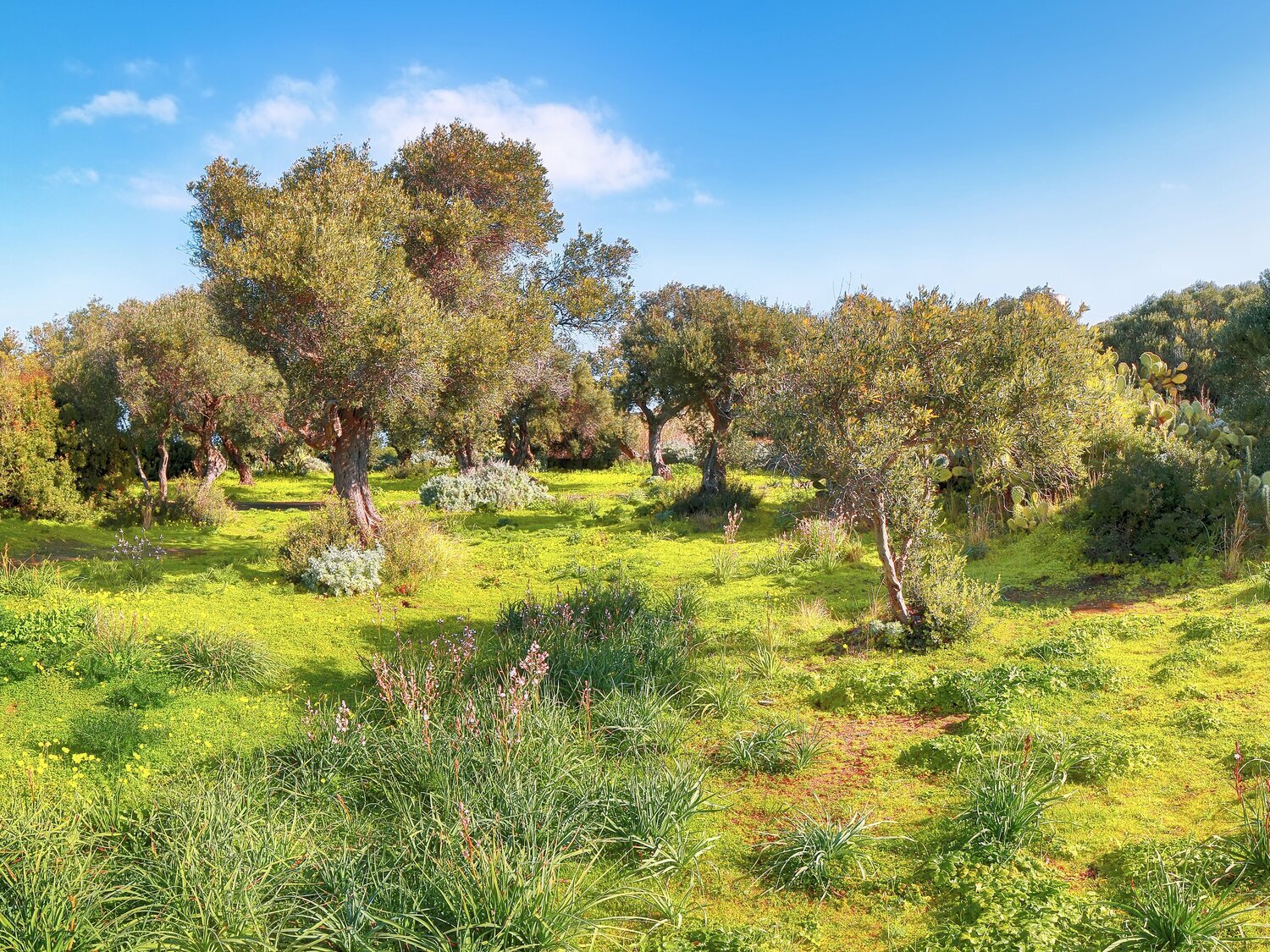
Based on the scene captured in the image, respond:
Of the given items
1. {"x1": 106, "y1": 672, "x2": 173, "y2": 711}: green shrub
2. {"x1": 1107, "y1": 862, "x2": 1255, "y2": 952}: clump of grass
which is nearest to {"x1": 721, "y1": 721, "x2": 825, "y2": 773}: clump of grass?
{"x1": 1107, "y1": 862, "x2": 1255, "y2": 952}: clump of grass

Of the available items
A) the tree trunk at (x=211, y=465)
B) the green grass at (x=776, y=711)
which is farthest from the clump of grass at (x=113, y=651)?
the tree trunk at (x=211, y=465)

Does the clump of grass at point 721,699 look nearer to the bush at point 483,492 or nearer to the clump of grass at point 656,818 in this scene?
the clump of grass at point 656,818

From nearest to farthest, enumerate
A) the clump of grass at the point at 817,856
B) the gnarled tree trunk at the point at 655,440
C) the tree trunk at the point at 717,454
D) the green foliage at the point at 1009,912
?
the green foliage at the point at 1009,912, the clump of grass at the point at 817,856, the tree trunk at the point at 717,454, the gnarled tree trunk at the point at 655,440

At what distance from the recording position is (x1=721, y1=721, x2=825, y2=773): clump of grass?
21.2 feet

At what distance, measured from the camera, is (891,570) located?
9344 millimetres

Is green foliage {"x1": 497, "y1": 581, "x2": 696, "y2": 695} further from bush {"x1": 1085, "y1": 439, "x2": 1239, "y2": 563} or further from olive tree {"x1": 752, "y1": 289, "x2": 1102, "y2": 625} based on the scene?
bush {"x1": 1085, "y1": 439, "x2": 1239, "y2": 563}

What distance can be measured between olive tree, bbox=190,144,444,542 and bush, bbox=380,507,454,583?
2.11 feet

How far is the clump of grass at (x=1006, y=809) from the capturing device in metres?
4.87

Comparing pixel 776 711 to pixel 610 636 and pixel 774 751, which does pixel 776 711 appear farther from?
pixel 610 636

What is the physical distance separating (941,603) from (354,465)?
1186 centimetres

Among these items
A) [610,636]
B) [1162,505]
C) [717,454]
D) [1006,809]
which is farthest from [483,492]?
[1006,809]

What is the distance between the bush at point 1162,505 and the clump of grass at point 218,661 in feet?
41.3

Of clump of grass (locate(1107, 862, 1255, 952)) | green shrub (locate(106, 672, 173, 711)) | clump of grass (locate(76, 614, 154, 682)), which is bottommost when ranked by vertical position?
clump of grass (locate(1107, 862, 1255, 952))

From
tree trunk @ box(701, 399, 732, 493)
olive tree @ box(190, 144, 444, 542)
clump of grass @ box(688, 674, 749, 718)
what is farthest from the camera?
tree trunk @ box(701, 399, 732, 493)
